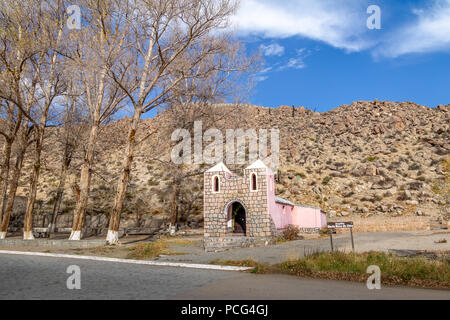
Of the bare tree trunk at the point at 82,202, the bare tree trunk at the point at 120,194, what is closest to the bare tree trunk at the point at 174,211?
the bare tree trunk at the point at 82,202

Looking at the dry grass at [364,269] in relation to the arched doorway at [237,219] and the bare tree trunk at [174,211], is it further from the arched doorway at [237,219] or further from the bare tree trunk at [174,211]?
the bare tree trunk at [174,211]

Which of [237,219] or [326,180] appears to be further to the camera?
[326,180]

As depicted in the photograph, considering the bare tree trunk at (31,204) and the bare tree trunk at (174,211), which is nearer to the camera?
the bare tree trunk at (31,204)

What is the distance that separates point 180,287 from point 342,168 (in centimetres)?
3404

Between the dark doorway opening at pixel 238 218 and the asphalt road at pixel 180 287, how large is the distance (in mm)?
11896

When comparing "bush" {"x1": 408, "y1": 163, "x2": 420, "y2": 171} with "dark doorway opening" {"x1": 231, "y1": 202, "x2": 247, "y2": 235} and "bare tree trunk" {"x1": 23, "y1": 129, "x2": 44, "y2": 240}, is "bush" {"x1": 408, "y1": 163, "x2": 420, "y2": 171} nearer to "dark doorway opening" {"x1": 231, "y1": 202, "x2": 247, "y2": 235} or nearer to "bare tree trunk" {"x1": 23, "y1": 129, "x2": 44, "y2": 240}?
"dark doorway opening" {"x1": 231, "y1": 202, "x2": 247, "y2": 235}

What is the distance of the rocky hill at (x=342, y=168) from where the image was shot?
2872cm

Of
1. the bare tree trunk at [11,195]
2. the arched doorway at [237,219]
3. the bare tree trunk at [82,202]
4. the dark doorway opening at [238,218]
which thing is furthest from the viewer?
the dark doorway opening at [238,218]

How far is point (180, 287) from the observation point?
21.1 ft

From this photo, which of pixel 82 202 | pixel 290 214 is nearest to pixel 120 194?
pixel 82 202

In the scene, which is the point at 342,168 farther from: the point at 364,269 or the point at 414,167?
the point at 364,269

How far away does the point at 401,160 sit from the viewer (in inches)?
1415

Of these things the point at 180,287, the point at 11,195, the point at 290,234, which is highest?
the point at 11,195
